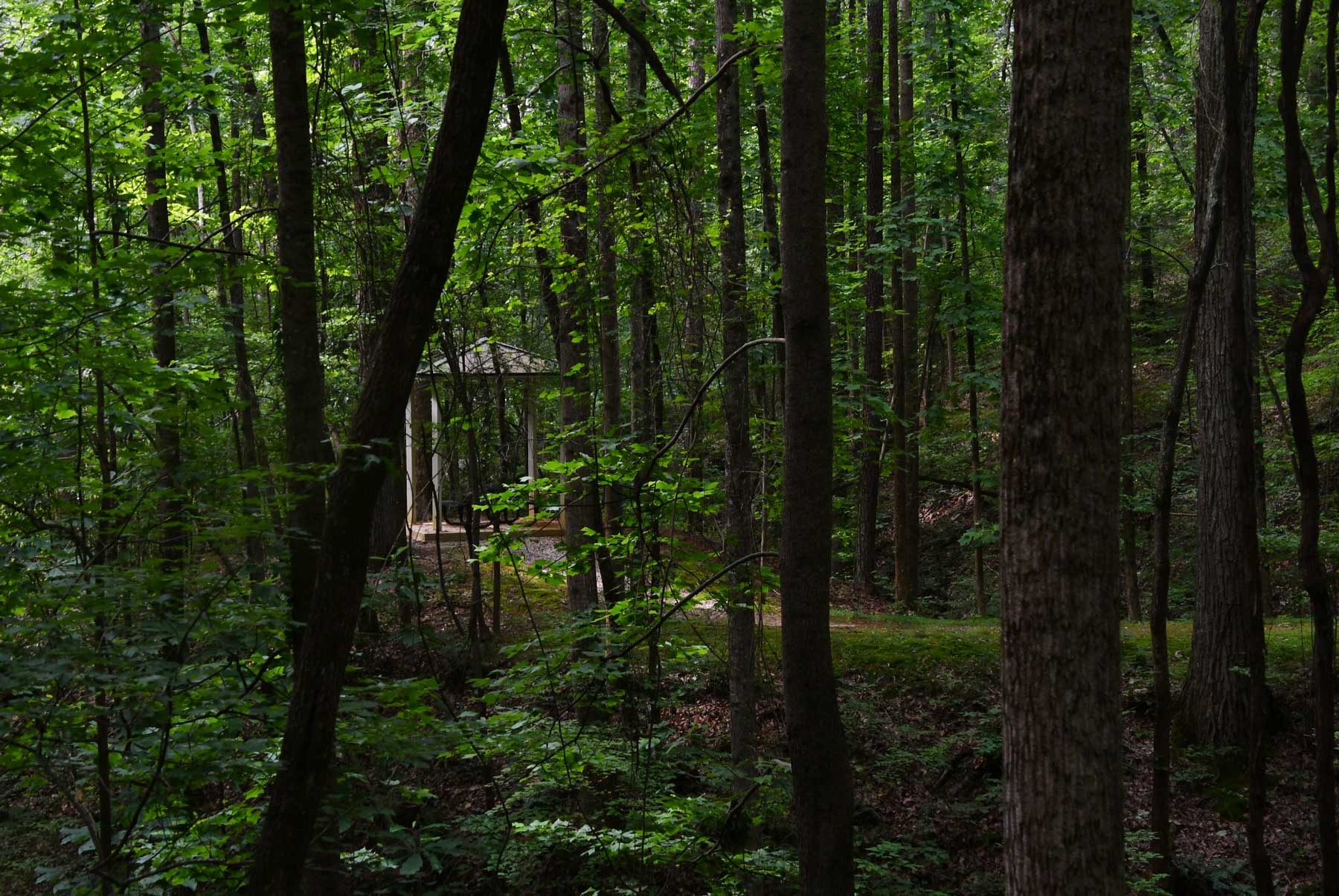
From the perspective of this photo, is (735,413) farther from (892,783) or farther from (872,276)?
(872,276)

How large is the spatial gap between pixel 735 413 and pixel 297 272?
119 inches

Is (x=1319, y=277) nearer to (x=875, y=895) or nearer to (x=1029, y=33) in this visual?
(x=1029, y=33)

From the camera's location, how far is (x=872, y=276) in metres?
15.6

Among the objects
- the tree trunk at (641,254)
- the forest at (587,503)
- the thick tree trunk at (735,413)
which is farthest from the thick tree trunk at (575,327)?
the thick tree trunk at (735,413)

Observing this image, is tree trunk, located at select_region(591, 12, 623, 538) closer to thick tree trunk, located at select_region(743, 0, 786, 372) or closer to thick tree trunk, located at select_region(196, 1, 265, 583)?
thick tree trunk, located at select_region(743, 0, 786, 372)

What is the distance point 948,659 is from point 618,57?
31.1 feet

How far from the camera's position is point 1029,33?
3.28 meters

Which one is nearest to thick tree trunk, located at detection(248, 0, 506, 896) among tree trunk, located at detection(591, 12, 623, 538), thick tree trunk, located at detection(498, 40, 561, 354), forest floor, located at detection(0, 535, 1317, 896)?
forest floor, located at detection(0, 535, 1317, 896)

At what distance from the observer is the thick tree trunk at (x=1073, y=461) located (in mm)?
3168

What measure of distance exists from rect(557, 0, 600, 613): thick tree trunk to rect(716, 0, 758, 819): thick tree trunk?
1.03 meters

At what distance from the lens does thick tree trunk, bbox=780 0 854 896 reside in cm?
424

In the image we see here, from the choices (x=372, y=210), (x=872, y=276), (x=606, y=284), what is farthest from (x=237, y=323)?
(x=872, y=276)

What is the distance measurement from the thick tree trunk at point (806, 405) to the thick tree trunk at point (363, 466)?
1.46 meters

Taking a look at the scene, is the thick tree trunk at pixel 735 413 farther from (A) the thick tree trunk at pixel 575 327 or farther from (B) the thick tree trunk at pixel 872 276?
(B) the thick tree trunk at pixel 872 276
